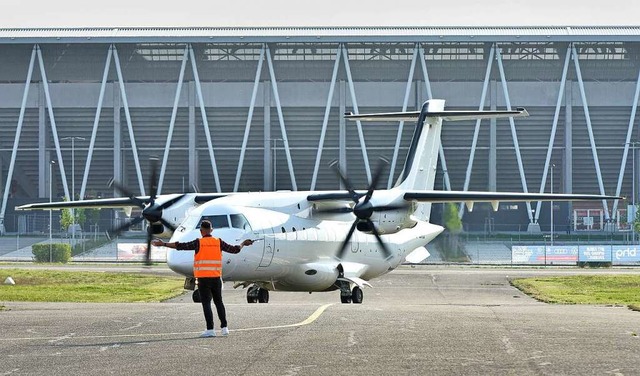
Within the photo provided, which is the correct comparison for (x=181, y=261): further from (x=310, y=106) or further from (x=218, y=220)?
(x=310, y=106)

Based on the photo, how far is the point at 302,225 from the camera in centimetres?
4122

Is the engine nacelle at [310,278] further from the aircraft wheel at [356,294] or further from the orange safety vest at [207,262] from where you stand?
the orange safety vest at [207,262]

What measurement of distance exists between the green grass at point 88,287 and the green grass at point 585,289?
16.0 meters

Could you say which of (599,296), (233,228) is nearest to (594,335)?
(233,228)

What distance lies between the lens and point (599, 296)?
50344mm

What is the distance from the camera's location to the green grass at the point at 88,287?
45156mm

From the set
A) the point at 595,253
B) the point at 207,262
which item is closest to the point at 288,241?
the point at 207,262

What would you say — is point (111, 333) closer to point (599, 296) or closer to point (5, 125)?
point (599, 296)

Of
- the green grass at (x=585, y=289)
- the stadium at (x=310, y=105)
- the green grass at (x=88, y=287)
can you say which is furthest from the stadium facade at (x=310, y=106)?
the green grass at (x=88, y=287)

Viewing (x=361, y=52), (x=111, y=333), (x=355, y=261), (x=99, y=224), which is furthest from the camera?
(x=99, y=224)

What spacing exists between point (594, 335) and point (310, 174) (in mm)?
94757

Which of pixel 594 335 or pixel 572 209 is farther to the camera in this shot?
pixel 572 209

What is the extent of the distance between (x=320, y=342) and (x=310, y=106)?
93.9 m

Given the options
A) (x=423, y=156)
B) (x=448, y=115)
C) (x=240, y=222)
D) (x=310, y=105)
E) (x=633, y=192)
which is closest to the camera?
(x=240, y=222)
